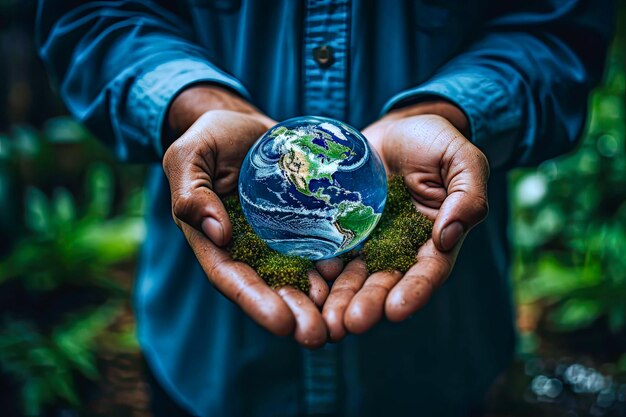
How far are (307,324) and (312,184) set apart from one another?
0.52 metres

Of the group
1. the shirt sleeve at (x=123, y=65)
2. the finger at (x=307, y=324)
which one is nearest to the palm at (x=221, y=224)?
the finger at (x=307, y=324)

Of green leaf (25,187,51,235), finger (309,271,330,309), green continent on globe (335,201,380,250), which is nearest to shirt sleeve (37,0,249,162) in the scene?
green continent on globe (335,201,380,250)

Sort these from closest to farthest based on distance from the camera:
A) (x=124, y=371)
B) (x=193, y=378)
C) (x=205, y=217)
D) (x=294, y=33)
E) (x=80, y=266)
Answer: (x=205, y=217) → (x=294, y=33) → (x=193, y=378) → (x=124, y=371) → (x=80, y=266)

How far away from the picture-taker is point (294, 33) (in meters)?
2.13

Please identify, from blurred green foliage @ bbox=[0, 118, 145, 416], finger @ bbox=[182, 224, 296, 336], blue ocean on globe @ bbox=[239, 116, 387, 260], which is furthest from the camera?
blurred green foliage @ bbox=[0, 118, 145, 416]

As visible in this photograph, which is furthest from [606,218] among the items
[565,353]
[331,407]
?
[331,407]

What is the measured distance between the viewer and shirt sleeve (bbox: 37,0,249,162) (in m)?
2.11

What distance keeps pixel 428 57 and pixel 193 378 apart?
4.88 feet

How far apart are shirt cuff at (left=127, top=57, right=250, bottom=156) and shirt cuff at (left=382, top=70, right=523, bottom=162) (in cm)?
63

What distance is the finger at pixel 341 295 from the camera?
1606mm

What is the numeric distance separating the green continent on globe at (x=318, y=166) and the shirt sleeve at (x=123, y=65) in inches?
13.7

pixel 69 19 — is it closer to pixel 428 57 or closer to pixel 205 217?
pixel 205 217

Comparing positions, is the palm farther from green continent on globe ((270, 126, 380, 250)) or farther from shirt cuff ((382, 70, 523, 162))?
shirt cuff ((382, 70, 523, 162))

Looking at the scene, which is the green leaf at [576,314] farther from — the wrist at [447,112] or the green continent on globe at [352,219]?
the green continent on globe at [352,219]
